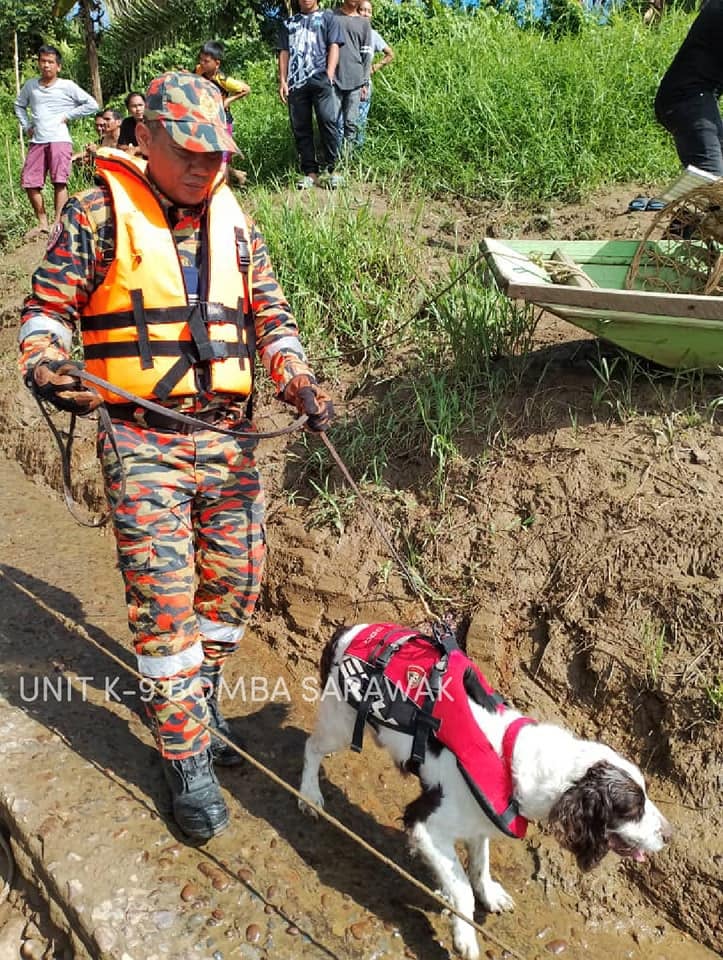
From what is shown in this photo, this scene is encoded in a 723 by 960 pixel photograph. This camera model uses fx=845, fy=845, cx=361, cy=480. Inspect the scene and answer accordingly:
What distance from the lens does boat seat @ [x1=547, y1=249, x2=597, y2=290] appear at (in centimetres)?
415

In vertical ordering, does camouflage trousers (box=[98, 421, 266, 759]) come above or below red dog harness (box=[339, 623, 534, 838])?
above

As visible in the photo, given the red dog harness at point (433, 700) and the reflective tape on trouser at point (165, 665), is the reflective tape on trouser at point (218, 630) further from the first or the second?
the red dog harness at point (433, 700)

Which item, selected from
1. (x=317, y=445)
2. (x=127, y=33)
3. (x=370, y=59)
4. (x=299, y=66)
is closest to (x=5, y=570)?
(x=317, y=445)

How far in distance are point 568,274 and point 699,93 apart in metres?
1.60

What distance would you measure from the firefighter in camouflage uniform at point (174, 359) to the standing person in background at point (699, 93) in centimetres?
312

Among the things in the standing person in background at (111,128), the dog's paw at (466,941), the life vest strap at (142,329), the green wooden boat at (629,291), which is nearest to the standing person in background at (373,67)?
the standing person in background at (111,128)

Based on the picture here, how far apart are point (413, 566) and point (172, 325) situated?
1824 millimetres

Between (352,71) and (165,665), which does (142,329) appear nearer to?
(165,665)

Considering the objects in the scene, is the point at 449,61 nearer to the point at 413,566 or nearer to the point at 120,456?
the point at 413,566

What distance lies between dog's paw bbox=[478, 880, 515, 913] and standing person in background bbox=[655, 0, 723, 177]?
3997 mm

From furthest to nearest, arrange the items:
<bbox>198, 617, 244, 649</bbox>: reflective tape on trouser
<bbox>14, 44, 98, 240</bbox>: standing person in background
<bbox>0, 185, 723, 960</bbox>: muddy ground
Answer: <bbox>14, 44, 98, 240</bbox>: standing person in background → <bbox>198, 617, 244, 649</bbox>: reflective tape on trouser → <bbox>0, 185, 723, 960</bbox>: muddy ground

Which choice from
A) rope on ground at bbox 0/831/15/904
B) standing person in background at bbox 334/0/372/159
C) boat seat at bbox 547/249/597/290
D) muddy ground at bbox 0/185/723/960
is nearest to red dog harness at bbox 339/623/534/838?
muddy ground at bbox 0/185/723/960

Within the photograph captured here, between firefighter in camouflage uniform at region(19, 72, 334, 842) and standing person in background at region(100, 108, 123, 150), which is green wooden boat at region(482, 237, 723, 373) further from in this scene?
standing person in background at region(100, 108, 123, 150)

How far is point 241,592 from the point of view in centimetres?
318
